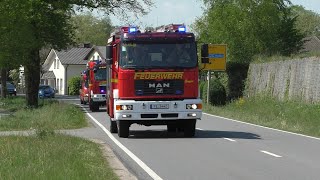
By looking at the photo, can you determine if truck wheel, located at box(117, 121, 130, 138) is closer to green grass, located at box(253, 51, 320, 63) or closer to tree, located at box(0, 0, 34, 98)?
tree, located at box(0, 0, 34, 98)

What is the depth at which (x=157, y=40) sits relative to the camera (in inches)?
728

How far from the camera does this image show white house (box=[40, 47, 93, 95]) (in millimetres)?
109562

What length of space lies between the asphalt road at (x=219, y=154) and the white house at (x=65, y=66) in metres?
86.9

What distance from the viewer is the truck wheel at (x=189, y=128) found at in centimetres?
1931

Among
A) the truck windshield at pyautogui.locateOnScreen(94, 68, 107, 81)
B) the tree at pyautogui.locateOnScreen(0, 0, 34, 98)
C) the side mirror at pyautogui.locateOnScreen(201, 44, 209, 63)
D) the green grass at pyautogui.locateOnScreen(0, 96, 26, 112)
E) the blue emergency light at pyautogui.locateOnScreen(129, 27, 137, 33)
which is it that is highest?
the tree at pyautogui.locateOnScreen(0, 0, 34, 98)

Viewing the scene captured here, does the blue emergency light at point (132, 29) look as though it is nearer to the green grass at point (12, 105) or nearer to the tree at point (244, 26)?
the green grass at point (12, 105)

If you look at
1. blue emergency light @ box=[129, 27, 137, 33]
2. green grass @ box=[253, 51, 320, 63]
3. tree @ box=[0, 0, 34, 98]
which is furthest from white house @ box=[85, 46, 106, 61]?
blue emergency light @ box=[129, 27, 137, 33]

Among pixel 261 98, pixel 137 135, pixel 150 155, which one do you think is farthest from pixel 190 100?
pixel 261 98

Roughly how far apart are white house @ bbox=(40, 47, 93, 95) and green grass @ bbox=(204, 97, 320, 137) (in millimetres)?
71826

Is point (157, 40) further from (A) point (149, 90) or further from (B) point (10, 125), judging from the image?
(B) point (10, 125)

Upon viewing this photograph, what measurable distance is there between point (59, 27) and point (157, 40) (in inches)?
956

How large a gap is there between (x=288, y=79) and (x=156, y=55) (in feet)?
54.0

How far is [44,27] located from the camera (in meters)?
40.2

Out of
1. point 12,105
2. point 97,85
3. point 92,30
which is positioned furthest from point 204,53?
point 92,30
